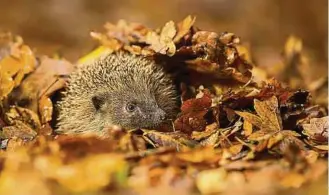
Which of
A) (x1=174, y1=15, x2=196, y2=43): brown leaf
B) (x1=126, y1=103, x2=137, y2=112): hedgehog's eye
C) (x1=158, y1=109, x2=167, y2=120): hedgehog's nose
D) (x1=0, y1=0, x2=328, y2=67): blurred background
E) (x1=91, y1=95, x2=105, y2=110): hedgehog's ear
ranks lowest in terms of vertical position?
(x1=158, y1=109, x2=167, y2=120): hedgehog's nose

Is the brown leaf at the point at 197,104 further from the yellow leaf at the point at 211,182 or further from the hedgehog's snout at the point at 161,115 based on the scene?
the yellow leaf at the point at 211,182

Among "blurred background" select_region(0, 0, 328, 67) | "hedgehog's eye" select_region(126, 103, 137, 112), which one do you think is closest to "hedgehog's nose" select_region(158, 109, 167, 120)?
"hedgehog's eye" select_region(126, 103, 137, 112)

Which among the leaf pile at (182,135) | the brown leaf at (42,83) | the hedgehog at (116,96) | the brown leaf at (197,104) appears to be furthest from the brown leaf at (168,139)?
the brown leaf at (42,83)

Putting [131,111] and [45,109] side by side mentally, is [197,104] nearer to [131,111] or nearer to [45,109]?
[131,111]

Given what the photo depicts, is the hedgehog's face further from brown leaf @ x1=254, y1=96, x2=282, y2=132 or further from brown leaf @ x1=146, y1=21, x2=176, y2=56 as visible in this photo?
brown leaf @ x1=254, y1=96, x2=282, y2=132

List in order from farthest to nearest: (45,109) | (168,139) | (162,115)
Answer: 1. (45,109)
2. (162,115)
3. (168,139)

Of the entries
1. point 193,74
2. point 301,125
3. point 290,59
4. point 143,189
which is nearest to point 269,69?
point 290,59

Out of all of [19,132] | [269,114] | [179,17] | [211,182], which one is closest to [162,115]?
[269,114]
